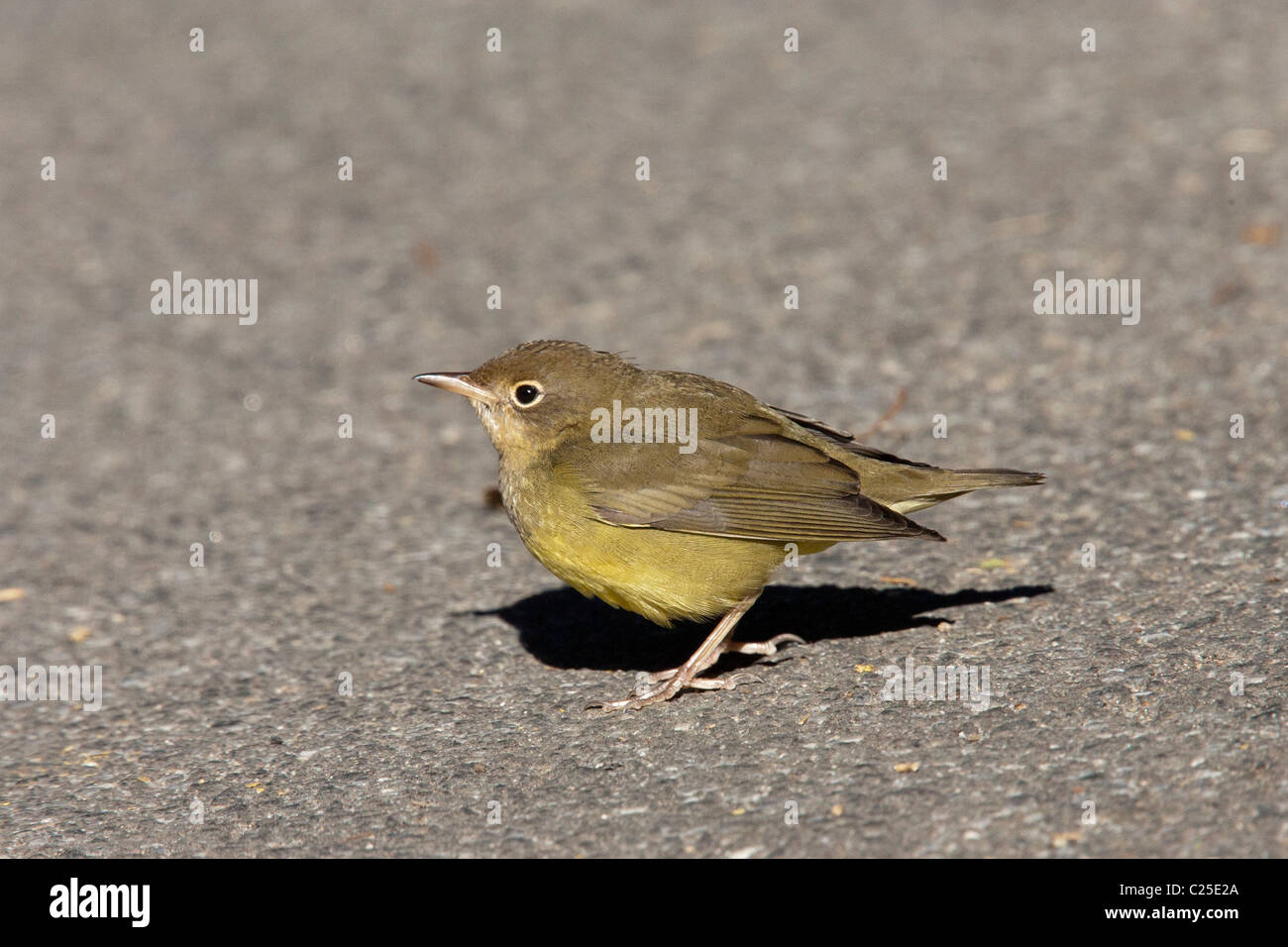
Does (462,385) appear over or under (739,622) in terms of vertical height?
over

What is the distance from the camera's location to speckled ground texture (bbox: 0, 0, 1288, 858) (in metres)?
4.74

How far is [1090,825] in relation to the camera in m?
4.12

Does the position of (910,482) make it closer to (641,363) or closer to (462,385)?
(462,385)

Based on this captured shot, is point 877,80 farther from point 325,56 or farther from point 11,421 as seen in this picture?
point 11,421

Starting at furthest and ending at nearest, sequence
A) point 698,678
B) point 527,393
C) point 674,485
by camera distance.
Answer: point 527,393
point 698,678
point 674,485

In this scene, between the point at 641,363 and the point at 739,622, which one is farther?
the point at 641,363

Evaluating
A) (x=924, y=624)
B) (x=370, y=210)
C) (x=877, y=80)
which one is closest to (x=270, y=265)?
(x=370, y=210)

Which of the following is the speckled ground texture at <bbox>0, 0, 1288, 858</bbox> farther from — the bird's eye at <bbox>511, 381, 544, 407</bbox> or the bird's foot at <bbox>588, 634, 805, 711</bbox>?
the bird's eye at <bbox>511, 381, 544, 407</bbox>

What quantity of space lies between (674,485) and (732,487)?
23 centimetres

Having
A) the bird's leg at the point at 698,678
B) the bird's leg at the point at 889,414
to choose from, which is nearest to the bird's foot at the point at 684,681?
the bird's leg at the point at 698,678

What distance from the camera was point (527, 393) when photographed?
5.78m

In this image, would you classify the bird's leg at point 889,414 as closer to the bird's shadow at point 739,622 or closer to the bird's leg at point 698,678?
the bird's shadow at point 739,622

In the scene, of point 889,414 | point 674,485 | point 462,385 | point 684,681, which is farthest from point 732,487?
point 889,414

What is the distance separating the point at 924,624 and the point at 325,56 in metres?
9.15
